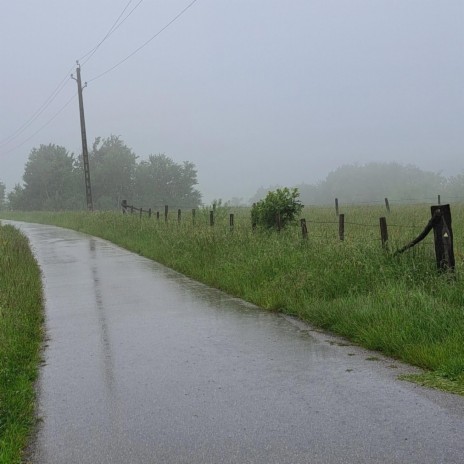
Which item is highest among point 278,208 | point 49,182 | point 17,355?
point 49,182

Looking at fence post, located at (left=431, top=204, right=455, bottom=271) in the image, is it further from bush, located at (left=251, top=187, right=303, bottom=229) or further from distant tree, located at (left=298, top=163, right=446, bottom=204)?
distant tree, located at (left=298, top=163, right=446, bottom=204)

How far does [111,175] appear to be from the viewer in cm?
8656

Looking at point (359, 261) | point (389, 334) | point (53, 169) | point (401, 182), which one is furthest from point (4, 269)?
point (401, 182)

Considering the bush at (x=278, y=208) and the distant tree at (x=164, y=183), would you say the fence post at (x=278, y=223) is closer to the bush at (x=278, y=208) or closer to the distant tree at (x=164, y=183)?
the bush at (x=278, y=208)

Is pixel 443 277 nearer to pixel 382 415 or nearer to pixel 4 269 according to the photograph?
pixel 382 415

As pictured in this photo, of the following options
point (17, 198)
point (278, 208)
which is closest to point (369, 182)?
point (17, 198)

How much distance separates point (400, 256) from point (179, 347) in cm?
387

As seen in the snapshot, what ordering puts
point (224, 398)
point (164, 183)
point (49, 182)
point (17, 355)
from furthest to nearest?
1. point (164, 183)
2. point (49, 182)
3. point (17, 355)
4. point (224, 398)

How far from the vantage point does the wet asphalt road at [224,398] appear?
3.48m

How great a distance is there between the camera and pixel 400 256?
8.00 m

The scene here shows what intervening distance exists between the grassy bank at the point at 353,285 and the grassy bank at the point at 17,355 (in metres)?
3.26

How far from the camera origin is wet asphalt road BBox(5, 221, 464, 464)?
348cm

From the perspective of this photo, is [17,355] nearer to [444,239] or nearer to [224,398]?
[224,398]

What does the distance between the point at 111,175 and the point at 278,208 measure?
251 feet
